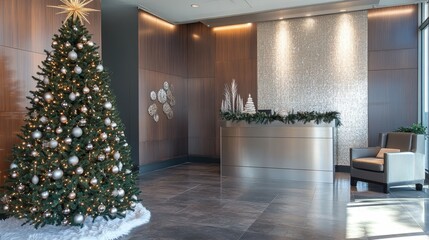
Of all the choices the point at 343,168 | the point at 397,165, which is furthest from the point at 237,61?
the point at 397,165

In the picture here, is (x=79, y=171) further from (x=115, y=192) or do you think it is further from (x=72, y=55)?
(x=72, y=55)

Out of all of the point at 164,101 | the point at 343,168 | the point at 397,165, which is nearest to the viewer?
the point at 397,165

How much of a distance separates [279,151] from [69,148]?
4.33 metres

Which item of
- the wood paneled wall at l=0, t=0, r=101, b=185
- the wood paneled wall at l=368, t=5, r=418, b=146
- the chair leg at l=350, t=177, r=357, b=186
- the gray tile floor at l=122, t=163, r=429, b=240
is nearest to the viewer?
the gray tile floor at l=122, t=163, r=429, b=240

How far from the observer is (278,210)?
4.36m

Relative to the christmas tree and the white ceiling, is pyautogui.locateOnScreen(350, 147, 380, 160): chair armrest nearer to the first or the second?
the white ceiling

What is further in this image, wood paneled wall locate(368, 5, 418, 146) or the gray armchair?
wood paneled wall locate(368, 5, 418, 146)

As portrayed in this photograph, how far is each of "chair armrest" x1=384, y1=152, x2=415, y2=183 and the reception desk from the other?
1.04 meters

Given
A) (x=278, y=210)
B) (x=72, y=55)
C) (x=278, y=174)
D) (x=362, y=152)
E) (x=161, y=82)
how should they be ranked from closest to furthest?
(x=72, y=55) < (x=278, y=210) < (x=362, y=152) < (x=278, y=174) < (x=161, y=82)

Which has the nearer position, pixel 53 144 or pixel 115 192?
pixel 53 144

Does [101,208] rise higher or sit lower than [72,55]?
lower

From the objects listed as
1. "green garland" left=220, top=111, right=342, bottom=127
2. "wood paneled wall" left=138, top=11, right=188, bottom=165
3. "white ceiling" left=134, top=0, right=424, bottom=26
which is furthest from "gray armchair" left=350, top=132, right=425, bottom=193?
"wood paneled wall" left=138, top=11, right=188, bottom=165

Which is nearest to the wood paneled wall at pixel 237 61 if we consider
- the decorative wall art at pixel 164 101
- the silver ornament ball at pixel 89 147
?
the decorative wall art at pixel 164 101

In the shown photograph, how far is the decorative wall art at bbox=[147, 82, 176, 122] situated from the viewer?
25.4ft
